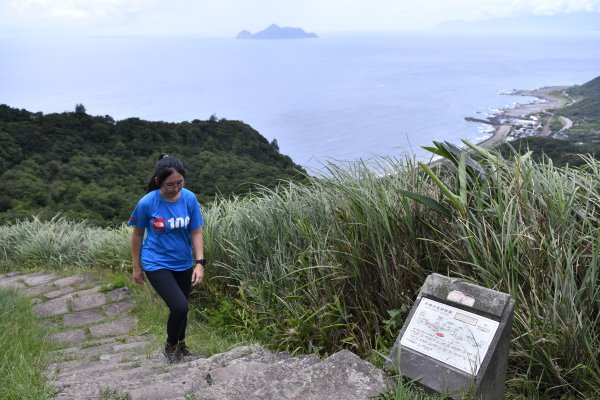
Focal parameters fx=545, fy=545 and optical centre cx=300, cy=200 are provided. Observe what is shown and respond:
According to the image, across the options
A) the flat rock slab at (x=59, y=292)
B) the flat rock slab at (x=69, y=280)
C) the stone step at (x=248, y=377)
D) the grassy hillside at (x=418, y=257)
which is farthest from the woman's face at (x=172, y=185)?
the flat rock slab at (x=69, y=280)

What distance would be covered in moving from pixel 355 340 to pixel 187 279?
1212mm

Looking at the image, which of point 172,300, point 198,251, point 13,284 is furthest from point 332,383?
point 13,284

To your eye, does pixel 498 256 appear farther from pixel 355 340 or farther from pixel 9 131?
pixel 9 131

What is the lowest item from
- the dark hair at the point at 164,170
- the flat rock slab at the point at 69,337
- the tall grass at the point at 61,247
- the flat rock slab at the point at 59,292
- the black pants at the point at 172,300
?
the tall grass at the point at 61,247

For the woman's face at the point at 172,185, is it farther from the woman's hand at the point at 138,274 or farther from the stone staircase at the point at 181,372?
the stone staircase at the point at 181,372

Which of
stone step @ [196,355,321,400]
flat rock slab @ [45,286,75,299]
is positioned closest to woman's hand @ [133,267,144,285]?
stone step @ [196,355,321,400]

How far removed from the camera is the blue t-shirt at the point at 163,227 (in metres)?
3.37

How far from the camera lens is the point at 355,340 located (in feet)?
9.96

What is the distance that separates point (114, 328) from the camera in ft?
14.7

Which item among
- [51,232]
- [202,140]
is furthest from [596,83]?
[51,232]

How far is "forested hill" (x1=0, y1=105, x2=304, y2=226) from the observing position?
842 inches

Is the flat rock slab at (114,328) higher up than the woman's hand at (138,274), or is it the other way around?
the woman's hand at (138,274)

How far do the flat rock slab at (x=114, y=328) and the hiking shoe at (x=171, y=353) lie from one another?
43.3 inches

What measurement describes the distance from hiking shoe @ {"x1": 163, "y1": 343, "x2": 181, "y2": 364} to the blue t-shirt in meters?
0.48
